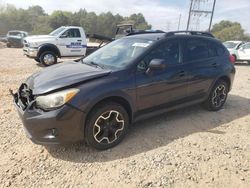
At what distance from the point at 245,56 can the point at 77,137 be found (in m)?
14.6

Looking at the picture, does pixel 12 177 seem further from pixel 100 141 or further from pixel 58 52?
pixel 58 52

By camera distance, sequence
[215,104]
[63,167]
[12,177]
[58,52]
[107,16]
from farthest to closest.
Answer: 1. [107,16]
2. [58,52]
3. [215,104]
4. [63,167]
5. [12,177]

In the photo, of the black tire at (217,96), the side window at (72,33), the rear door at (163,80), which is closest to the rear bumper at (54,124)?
the rear door at (163,80)

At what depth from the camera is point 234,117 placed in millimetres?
5059

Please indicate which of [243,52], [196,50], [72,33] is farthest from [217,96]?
[243,52]

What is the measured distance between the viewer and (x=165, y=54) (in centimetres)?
419

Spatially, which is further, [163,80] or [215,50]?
[215,50]

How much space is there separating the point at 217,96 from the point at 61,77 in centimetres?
350

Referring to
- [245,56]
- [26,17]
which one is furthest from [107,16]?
[245,56]

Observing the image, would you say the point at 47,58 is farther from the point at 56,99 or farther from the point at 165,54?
the point at 56,99

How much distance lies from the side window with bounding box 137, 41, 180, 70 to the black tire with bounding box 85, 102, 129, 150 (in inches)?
31.7

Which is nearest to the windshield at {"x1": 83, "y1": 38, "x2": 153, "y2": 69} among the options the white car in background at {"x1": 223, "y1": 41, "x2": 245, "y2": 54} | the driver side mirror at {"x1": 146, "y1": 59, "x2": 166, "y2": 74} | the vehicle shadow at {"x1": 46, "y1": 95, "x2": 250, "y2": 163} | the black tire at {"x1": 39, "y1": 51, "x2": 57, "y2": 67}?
the driver side mirror at {"x1": 146, "y1": 59, "x2": 166, "y2": 74}

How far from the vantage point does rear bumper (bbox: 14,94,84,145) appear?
10.0 feet

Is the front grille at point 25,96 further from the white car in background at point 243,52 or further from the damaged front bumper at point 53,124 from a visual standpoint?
the white car in background at point 243,52
